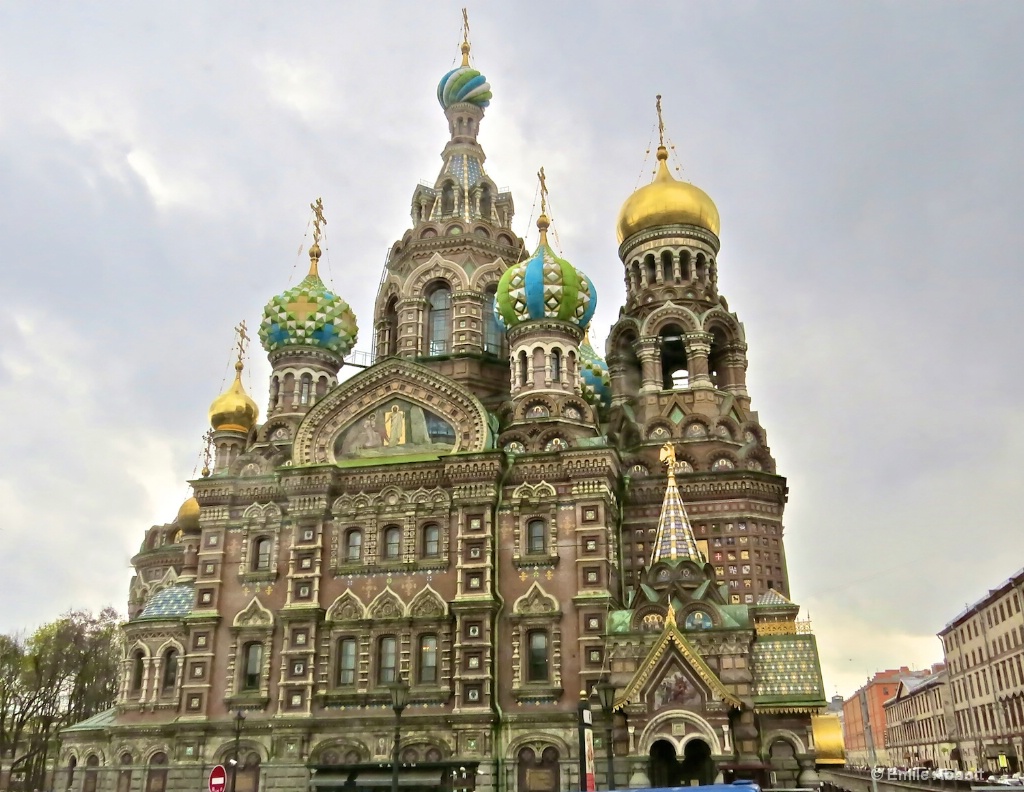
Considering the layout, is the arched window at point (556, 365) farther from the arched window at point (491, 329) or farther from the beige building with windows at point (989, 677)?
the beige building with windows at point (989, 677)

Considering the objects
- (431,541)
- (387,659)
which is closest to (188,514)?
(431,541)

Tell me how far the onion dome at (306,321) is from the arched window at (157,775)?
1265 cm

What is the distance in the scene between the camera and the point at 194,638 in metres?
27.7

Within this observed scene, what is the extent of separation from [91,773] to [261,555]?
797 cm

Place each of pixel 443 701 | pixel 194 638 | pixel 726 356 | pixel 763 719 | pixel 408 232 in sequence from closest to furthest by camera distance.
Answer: pixel 763 719 → pixel 443 701 → pixel 194 638 → pixel 726 356 → pixel 408 232

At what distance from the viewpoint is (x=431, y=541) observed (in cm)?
2745

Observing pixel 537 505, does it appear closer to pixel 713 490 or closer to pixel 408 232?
pixel 713 490

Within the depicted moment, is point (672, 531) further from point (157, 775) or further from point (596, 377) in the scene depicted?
point (157, 775)

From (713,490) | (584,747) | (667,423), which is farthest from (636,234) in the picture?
(584,747)

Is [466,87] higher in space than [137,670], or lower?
higher

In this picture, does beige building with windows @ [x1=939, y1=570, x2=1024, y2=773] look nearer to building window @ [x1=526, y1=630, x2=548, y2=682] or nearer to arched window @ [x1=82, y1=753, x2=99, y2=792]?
building window @ [x1=526, y1=630, x2=548, y2=682]

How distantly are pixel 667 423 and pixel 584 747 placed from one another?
13.5 metres

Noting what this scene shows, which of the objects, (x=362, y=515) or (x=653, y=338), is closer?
(x=362, y=515)

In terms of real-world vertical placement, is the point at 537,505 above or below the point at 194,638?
above
